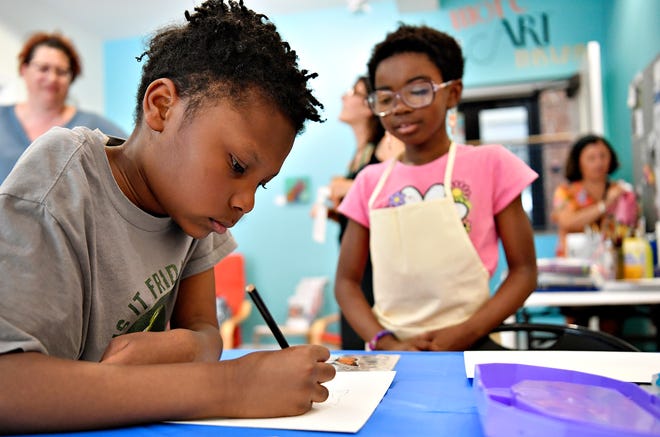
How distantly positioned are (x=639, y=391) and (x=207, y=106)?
563 millimetres

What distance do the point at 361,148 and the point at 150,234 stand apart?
1.38 meters

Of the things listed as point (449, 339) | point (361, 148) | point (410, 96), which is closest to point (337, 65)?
point (361, 148)

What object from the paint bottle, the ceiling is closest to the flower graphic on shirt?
the paint bottle

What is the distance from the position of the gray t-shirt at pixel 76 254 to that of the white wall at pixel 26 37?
354 centimetres

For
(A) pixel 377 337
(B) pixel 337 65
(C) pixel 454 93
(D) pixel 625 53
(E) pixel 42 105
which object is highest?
(B) pixel 337 65

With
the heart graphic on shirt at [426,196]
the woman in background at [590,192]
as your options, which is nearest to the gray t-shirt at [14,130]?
the heart graphic on shirt at [426,196]

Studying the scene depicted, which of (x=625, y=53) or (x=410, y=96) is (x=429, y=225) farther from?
(x=625, y=53)

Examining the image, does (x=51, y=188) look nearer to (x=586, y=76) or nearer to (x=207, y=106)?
(x=207, y=106)

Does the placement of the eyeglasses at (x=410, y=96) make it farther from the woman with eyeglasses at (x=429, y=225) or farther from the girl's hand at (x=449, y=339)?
the girl's hand at (x=449, y=339)

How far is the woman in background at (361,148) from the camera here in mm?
1807

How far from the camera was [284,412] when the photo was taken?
60 cm

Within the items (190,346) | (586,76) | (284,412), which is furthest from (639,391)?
(586,76)

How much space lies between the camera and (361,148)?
83.6 inches

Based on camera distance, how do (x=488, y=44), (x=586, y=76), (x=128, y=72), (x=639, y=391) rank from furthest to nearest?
(x=128, y=72) < (x=488, y=44) < (x=586, y=76) < (x=639, y=391)
